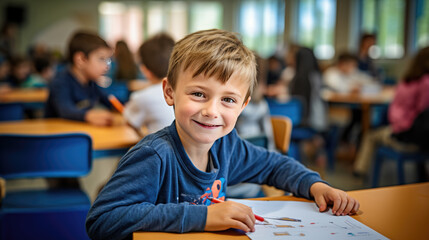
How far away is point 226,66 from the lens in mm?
852

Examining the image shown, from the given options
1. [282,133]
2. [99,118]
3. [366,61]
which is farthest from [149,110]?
[366,61]

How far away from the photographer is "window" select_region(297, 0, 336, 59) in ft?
28.5

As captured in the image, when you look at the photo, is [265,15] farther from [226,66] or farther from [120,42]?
[226,66]

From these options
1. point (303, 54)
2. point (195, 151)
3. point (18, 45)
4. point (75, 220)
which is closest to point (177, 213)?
point (195, 151)

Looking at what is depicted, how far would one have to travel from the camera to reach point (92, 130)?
2014mm

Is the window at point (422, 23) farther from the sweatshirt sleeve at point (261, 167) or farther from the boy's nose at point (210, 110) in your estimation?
the boy's nose at point (210, 110)

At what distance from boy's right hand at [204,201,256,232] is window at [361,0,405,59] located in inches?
278

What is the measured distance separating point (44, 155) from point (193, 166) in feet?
2.72

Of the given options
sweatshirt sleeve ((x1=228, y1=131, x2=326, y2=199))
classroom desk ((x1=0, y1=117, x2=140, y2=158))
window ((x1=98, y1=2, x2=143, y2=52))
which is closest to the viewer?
sweatshirt sleeve ((x1=228, y1=131, x2=326, y2=199))

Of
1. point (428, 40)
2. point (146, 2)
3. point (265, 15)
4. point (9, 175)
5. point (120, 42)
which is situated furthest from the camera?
point (146, 2)

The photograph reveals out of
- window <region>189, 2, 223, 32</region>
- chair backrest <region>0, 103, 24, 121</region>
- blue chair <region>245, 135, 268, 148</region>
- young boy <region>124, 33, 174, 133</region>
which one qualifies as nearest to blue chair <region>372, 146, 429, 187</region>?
blue chair <region>245, 135, 268, 148</region>

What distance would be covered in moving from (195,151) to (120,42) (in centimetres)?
506

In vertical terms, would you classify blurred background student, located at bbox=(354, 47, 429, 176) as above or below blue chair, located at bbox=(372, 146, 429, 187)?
above

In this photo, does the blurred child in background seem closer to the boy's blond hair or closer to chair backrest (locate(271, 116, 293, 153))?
chair backrest (locate(271, 116, 293, 153))
